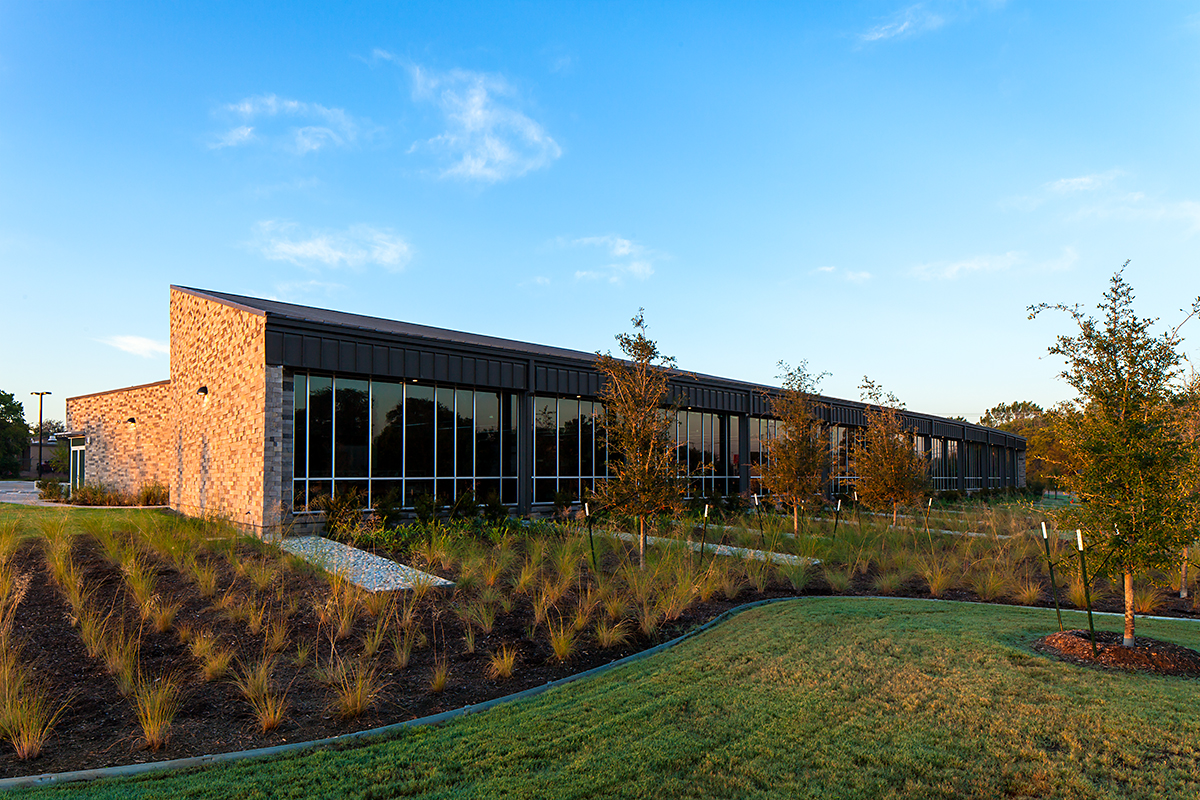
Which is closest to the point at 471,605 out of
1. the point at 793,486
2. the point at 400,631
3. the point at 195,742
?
the point at 400,631

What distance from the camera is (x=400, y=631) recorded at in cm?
719

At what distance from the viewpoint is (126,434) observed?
24.6 m

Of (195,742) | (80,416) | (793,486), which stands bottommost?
(195,742)

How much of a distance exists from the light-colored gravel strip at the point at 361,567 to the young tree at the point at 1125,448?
7785 mm

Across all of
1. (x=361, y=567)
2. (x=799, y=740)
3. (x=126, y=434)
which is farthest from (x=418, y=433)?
(x=126, y=434)

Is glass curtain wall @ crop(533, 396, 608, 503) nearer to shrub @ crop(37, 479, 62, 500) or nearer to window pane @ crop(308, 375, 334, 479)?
window pane @ crop(308, 375, 334, 479)

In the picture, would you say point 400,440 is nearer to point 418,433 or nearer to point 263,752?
point 418,433

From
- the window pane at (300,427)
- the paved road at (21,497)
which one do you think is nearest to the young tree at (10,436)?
the paved road at (21,497)

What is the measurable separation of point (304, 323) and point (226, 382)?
3463 millimetres

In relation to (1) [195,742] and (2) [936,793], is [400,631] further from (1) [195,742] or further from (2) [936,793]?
(2) [936,793]

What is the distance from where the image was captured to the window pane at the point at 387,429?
15.2m

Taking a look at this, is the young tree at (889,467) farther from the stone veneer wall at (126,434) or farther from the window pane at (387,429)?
the stone veneer wall at (126,434)

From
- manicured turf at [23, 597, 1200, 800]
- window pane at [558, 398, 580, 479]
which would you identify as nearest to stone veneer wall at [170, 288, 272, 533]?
window pane at [558, 398, 580, 479]

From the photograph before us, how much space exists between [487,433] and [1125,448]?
546 inches
